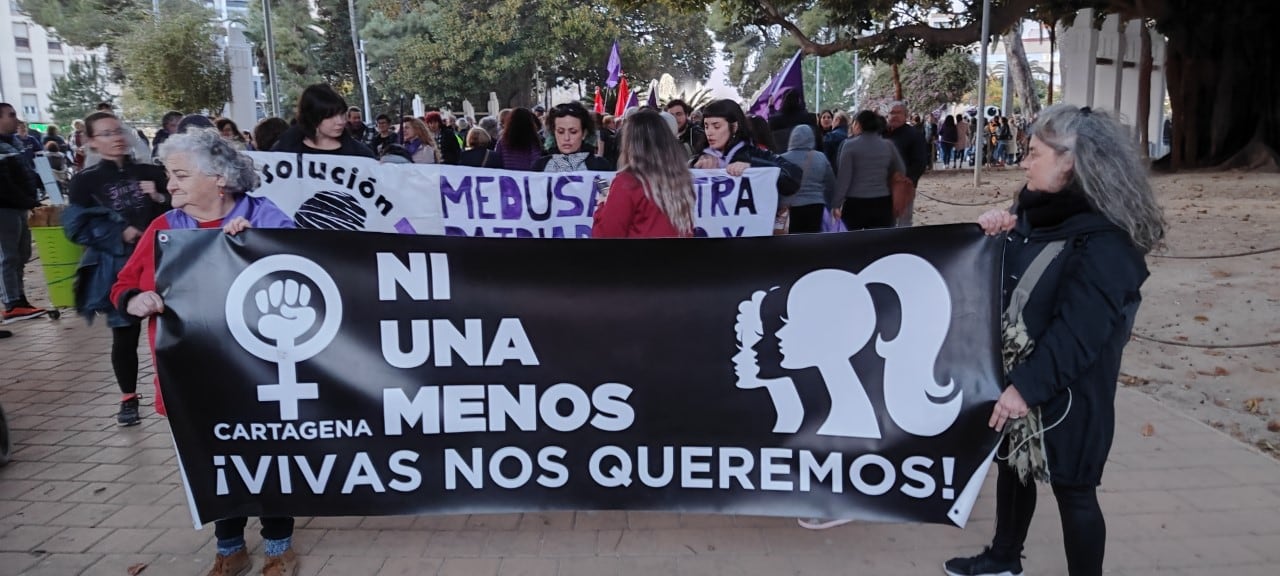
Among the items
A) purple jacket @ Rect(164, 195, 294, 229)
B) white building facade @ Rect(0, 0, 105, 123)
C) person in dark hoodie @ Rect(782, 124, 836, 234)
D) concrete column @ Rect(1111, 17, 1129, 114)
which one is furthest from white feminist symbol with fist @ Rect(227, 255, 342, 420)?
white building facade @ Rect(0, 0, 105, 123)

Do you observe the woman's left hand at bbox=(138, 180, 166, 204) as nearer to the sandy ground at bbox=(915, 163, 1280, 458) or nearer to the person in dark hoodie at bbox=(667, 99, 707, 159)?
the sandy ground at bbox=(915, 163, 1280, 458)

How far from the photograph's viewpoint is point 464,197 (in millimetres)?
6180

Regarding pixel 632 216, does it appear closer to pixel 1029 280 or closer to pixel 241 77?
pixel 1029 280

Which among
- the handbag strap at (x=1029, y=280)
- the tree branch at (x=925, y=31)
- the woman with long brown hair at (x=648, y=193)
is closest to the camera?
the handbag strap at (x=1029, y=280)

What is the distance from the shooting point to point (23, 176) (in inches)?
311

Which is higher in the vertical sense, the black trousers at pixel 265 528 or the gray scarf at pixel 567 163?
the gray scarf at pixel 567 163

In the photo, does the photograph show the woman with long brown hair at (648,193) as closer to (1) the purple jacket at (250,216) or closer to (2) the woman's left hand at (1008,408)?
(1) the purple jacket at (250,216)

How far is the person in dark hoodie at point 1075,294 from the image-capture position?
8.52 ft

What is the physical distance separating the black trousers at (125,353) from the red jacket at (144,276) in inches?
84.0

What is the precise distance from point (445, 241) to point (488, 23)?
4484cm

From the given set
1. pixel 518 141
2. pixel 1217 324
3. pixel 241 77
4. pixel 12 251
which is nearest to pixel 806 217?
pixel 518 141

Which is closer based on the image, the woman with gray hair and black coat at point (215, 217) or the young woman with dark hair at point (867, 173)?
the woman with gray hair and black coat at point (215, 217)

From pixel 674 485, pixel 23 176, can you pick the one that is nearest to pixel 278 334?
pixel 674 485

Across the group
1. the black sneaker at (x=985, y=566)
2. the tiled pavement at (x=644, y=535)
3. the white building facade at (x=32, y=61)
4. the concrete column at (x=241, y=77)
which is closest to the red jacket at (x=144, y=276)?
the tiled pavement at (x=644, y=535)
